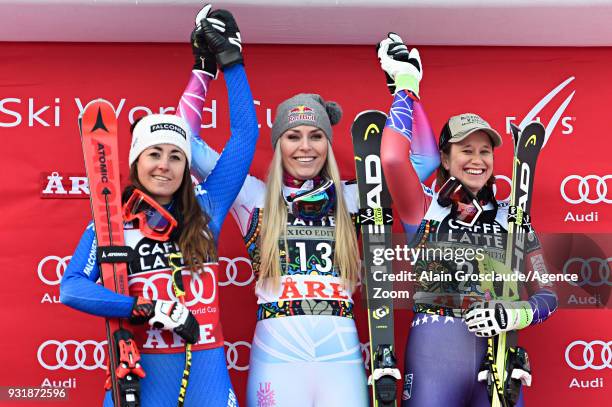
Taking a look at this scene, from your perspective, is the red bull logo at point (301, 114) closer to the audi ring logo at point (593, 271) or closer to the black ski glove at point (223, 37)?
the black ski glove at point (223, 37)

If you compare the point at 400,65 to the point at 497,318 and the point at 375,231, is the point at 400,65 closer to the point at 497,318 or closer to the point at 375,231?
the point at 375,231

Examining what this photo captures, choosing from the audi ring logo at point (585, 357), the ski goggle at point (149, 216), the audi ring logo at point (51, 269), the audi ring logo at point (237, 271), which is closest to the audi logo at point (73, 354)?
the audi ring logo at point (51, 269)

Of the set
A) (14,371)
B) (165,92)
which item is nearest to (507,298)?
(165,92)

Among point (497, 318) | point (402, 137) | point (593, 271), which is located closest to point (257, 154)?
point (402, 137)

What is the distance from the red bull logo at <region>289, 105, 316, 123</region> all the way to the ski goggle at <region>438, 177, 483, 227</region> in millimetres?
706

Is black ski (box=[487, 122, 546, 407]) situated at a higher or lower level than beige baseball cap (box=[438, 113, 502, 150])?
lower

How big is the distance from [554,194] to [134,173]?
235 cm

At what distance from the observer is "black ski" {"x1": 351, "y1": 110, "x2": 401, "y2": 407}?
13.1 ft

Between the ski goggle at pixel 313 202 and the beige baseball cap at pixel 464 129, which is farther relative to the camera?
the beige baseball cap at pixel 464 129

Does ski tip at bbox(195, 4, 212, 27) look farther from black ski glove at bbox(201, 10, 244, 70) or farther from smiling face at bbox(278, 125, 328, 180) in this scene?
smiling face at bbox(278, 125, 328, 180)

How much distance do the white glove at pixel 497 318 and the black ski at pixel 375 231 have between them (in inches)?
15.1

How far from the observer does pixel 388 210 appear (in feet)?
13.7

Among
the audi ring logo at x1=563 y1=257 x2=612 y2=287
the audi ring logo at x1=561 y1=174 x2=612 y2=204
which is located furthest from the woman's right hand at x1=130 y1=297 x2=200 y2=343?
the audi ring logo at x1=561 y1=174 x2=612 y2=204

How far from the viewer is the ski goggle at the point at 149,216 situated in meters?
3.73
